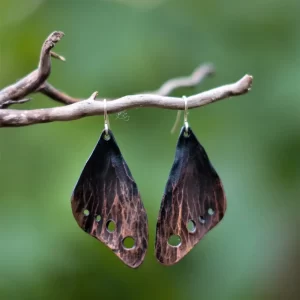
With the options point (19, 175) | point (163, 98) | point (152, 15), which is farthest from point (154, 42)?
point (163, 98)

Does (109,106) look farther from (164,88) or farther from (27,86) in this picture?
(164,88)

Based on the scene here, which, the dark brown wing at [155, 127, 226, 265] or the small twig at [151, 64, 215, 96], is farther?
the small twig at [151, 64, 215, 96]

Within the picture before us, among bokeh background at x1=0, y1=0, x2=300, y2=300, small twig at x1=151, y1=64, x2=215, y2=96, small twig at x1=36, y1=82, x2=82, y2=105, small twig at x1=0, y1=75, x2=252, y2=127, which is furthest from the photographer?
bokeh background at x1=0, y1=0, x2=300, y2=300

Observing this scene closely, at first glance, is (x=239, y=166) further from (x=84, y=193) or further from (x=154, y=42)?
(x=84, y=193)

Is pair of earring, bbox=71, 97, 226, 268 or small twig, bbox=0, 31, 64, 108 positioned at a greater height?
small twig, bbox=0, 31, 64, 108

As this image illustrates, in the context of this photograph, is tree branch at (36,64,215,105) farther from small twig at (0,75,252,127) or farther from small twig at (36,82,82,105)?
small twig at (0,75,252,127)

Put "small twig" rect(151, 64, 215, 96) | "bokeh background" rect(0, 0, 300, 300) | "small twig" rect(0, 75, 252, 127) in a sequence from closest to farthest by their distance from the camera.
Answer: "small twig" rect(0, 75, 252, 127), "small twig" rect(151, 64, 215, 96), "bokeh background" rect(0, 0, 300, 300)

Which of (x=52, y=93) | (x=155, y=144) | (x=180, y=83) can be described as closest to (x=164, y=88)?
(x=180, y=83)

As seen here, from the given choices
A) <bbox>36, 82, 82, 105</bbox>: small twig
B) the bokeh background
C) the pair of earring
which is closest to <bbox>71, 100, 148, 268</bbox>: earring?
the pair of earring
